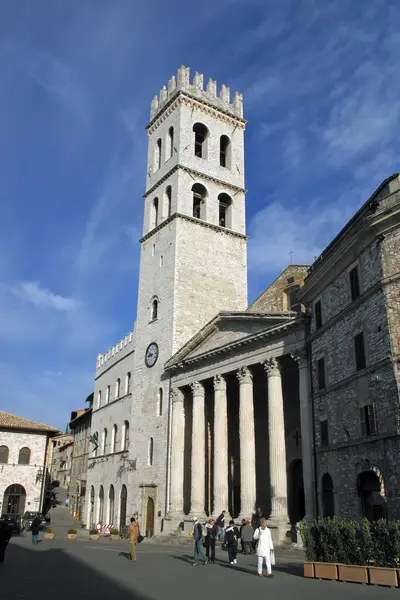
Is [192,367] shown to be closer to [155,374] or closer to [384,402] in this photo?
[155,374]

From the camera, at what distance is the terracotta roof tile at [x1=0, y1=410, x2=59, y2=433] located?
44.5 m

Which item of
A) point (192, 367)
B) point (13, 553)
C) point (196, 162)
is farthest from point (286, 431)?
point (196, 162)

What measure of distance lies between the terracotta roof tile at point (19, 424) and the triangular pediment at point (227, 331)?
54.2 ft

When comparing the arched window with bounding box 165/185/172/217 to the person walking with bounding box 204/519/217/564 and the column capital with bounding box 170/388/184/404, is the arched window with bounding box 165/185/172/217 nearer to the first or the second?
the column capital with bounding box 170/388/184/404

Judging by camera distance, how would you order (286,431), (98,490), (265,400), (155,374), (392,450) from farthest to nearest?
1. (98,490)
2. (155,374)
3. (265,400)
4. (286,431)
5. (392,450)

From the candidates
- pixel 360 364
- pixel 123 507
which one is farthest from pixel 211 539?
pixel 123 507

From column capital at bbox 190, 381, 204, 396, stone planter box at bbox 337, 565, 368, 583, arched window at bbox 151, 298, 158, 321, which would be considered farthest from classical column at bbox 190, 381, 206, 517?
stone planter box at bbox 337, 565, 368, 583

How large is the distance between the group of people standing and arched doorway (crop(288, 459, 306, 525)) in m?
3.59

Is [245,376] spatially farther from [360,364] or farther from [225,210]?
[225,210]

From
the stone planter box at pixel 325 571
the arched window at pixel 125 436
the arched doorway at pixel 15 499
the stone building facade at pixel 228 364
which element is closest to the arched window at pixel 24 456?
the arched doorway at pixel 15 499

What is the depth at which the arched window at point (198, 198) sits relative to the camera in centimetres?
4125

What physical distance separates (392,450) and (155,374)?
837 inches

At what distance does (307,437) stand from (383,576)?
12360 mm

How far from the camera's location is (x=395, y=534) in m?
12.0
